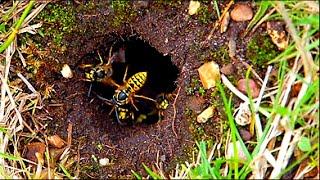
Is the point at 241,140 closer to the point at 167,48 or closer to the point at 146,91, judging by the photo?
the point at 167,48

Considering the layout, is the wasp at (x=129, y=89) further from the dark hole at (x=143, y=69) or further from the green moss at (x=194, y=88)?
the green moss at (x=194, y=88)

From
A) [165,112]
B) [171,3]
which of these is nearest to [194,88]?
[165,112]

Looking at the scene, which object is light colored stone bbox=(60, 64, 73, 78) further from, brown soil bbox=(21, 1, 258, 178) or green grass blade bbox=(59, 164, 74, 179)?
→ green grass blade bbox=(59, 164, 74, 179)

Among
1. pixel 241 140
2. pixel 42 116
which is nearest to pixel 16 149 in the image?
pixel 42 116

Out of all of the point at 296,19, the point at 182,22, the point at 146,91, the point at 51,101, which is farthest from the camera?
the point at 146,91

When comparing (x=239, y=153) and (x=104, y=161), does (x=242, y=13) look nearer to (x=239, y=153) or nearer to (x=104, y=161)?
(x=239, y=153)

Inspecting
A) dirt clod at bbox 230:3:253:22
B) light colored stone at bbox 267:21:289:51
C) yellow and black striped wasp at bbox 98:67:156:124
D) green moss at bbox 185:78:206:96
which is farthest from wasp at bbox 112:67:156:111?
light colored stone at bbox 267:21:289:51
